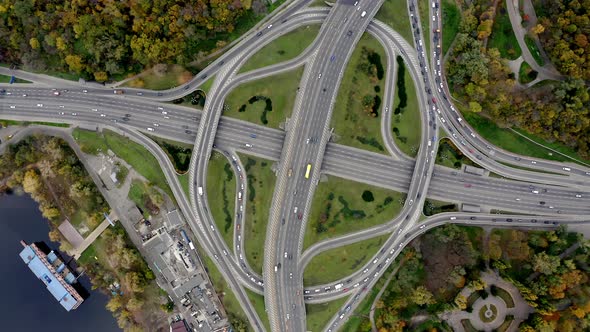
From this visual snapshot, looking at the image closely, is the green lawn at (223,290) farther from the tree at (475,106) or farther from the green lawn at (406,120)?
the tree at (475,106)

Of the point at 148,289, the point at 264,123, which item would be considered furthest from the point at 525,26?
the point at 148,289

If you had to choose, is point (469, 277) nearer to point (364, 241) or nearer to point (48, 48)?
point (364, 241)

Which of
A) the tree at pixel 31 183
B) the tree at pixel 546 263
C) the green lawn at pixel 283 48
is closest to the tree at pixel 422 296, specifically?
the tree at pixel 546 263

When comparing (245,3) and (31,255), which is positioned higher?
(245,3)

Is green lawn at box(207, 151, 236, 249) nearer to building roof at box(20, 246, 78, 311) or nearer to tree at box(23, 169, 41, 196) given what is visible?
building roof at box(20, 246, 78, 311)

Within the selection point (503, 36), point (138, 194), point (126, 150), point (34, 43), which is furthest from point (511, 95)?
point (34, 43)

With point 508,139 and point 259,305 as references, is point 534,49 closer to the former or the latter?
point 508,139
